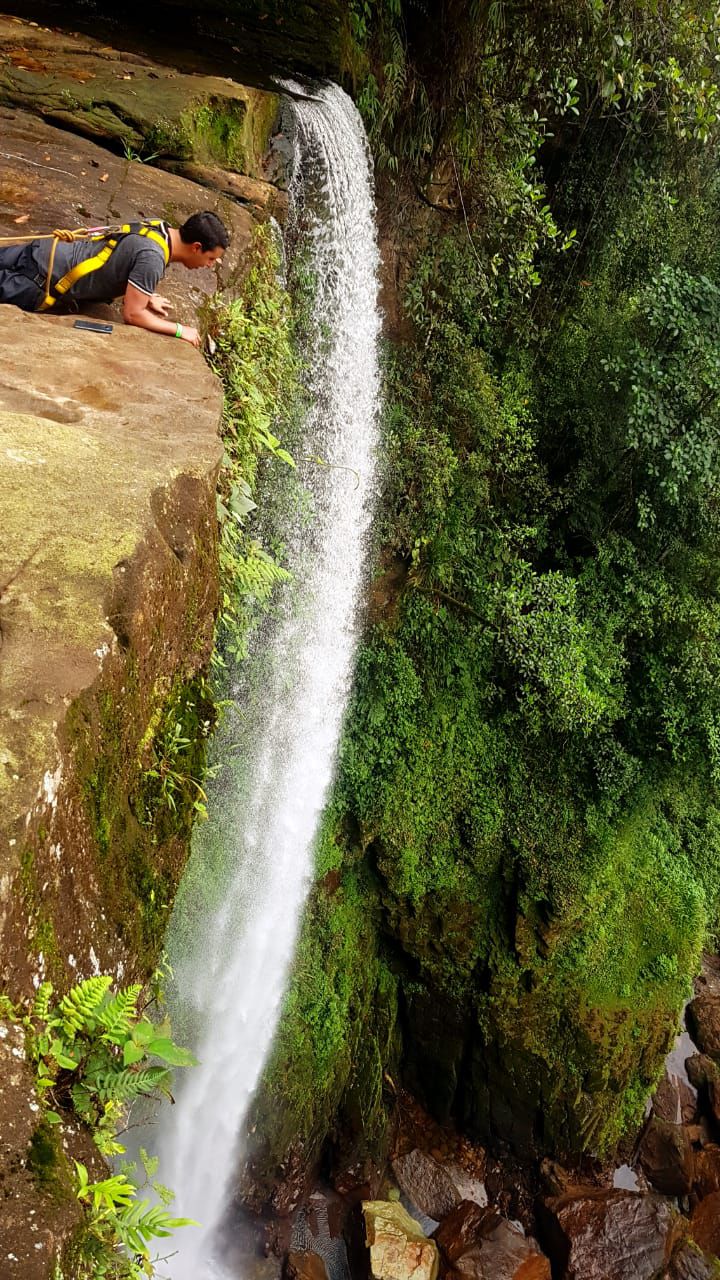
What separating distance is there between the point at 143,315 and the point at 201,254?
15.2 inches

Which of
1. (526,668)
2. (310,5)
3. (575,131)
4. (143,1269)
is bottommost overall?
(526,668)

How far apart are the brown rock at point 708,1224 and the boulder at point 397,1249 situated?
3117 millimetres

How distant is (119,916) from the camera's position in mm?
1985

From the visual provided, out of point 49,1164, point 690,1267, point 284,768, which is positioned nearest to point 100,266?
point 49,1164

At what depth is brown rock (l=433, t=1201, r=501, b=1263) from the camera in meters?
7.81

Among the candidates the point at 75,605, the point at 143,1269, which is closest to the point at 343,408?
the point at 75,605

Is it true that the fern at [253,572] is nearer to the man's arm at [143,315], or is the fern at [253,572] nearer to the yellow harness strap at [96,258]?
the man's arm at [143,315]

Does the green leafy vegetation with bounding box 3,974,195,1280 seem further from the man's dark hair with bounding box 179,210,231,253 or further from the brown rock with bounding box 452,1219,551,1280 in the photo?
the brown rock with bounding box 452,1219,551,1280

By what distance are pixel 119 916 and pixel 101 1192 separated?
0.63 m

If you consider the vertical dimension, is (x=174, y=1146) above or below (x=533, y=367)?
below

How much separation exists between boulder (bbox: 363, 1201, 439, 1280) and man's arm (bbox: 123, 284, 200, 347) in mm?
7909

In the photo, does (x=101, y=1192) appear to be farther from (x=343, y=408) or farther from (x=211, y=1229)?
(x=211, y=1229)

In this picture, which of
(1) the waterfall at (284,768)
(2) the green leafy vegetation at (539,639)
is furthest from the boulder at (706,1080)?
(1) the waterfall at (284,768)

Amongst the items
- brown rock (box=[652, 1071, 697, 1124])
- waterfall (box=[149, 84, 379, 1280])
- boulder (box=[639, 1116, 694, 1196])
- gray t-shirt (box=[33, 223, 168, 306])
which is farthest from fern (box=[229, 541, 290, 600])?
brown rock (box=[652, 1071, 697, 1124])
